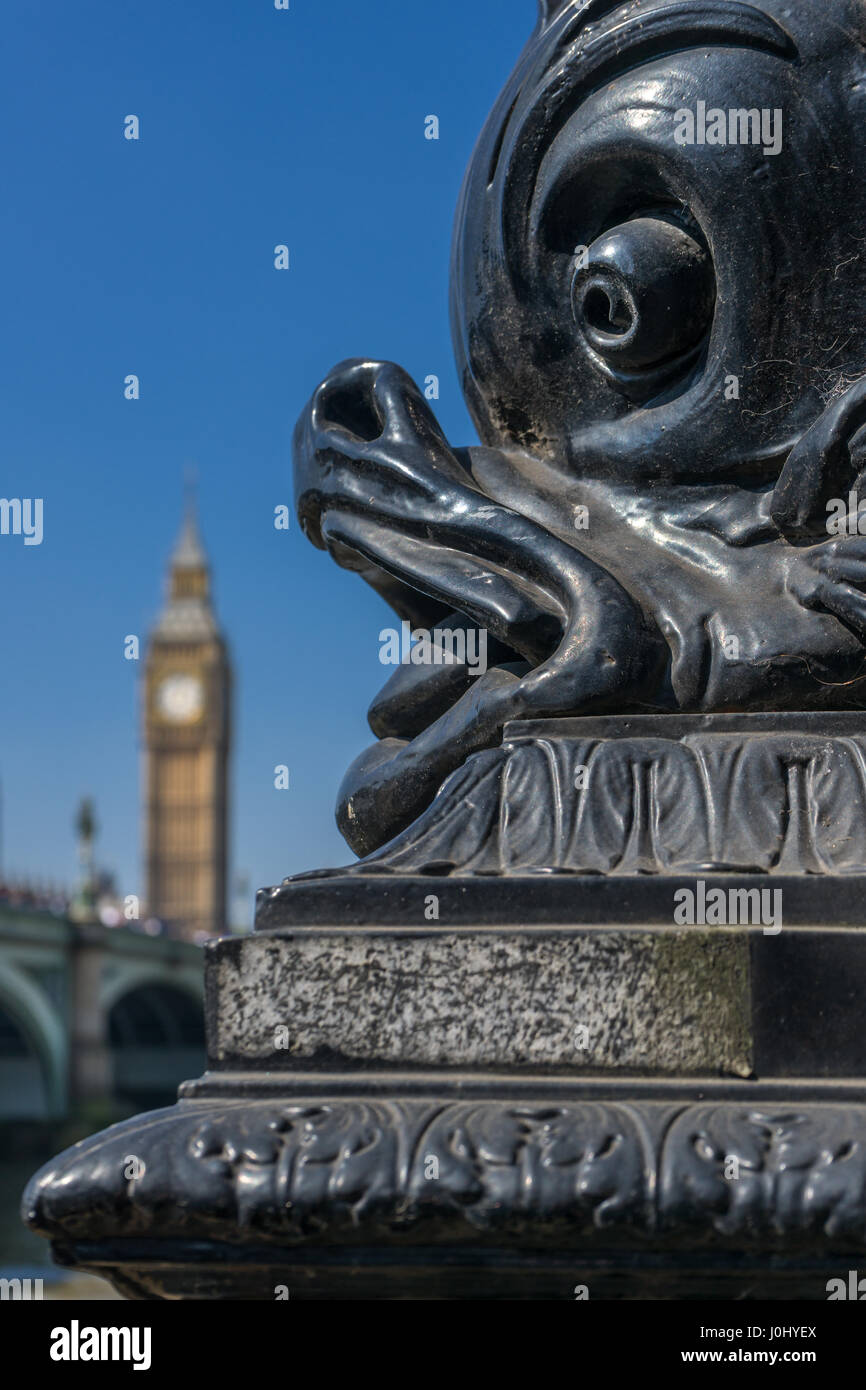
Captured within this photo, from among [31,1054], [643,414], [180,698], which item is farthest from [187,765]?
[643,414]

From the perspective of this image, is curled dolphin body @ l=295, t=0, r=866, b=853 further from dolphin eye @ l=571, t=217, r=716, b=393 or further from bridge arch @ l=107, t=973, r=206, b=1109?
bridge arch @ l=107, t=973, r=206, b=1109

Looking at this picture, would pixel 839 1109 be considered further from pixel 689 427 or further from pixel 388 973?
pixel 689 427

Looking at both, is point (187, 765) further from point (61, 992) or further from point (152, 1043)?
point (61, 992)

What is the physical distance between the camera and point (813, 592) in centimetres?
244

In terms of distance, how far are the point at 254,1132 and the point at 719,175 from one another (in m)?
1.41

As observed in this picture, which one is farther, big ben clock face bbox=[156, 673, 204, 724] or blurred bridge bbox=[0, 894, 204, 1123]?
big ben clock face bbox=[156, 673, 204, 724]

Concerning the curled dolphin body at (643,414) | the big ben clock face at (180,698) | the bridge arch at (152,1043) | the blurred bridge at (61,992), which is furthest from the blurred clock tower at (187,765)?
the curled dolphin body at (643,414)

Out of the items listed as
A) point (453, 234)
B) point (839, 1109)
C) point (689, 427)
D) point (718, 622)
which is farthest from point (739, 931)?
point (453, 234)

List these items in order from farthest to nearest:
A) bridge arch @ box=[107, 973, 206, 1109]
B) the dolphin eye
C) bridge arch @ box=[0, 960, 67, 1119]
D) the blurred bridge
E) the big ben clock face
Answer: the big ben clock face < bridge arch @ box=[107, 973, 206, 1109] < bridge arch @ box=[0, 960, 67, 1119] < the blurred bridge < the dolphin eye

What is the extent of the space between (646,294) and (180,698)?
89517 millimetres

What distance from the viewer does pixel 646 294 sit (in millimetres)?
2604

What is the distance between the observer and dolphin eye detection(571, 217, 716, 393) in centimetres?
261

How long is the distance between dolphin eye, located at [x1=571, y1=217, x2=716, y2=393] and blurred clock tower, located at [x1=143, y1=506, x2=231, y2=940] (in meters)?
Result: 79.1

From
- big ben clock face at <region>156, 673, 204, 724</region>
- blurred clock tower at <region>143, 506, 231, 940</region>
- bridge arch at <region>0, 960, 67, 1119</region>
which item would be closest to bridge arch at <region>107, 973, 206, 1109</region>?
bridge arch at <region>0, 960, 67, 1119</region>
